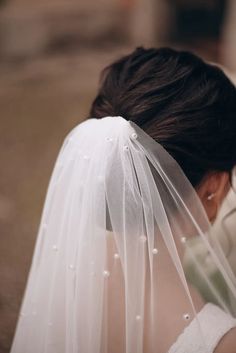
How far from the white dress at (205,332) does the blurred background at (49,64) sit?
0.88 metres

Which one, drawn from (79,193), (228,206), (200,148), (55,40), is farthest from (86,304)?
(55,40)

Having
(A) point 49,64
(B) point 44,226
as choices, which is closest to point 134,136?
(B) point 44,226

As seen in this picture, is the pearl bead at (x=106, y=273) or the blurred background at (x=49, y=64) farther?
the blurred background at (x=49, y=64)

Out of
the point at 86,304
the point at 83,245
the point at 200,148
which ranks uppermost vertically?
the point at 200,148

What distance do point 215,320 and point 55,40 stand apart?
5814 millimetres

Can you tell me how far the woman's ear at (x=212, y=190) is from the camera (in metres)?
1.37

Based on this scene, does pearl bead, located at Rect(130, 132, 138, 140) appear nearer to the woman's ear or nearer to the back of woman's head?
the back of woman's head

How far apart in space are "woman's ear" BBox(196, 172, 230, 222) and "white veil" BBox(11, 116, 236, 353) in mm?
51

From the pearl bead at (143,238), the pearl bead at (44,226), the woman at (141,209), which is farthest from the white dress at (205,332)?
the pearl bead at (44,226)

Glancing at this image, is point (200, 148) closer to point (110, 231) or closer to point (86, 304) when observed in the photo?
point (110, 231)

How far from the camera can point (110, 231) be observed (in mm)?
1346

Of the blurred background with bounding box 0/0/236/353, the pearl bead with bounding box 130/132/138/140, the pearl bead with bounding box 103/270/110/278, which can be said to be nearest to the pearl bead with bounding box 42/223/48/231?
the pearl bead with bounding box 103/270/110/278

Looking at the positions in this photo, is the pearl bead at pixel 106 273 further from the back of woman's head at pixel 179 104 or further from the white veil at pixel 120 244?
the back of woman's head at pixel 179 104

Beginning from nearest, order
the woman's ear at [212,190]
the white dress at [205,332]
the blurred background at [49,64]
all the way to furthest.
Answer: the white dress at [205,332], the woman's ear at [212,190], the blurred background at [49,64]
